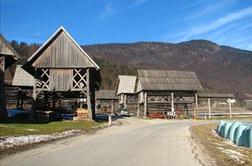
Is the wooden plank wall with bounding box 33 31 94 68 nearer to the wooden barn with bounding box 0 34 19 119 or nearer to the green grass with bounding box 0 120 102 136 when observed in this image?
the wooden barn with bounding box 0 34 19 119

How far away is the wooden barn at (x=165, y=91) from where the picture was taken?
60.4 meters

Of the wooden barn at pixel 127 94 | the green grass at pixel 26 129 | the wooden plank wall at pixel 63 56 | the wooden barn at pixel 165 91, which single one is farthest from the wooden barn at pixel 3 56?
the wooden barn at pixel 127 94

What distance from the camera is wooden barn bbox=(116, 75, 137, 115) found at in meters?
82.4

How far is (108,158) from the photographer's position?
1352 cm

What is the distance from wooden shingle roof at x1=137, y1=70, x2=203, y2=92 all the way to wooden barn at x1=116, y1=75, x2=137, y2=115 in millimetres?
18791

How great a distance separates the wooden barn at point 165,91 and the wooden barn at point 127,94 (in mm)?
18336

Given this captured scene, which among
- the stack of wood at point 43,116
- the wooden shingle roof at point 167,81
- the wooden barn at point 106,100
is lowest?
the stack of wood at point 43,116

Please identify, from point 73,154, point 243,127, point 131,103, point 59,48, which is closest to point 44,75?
point 59,48

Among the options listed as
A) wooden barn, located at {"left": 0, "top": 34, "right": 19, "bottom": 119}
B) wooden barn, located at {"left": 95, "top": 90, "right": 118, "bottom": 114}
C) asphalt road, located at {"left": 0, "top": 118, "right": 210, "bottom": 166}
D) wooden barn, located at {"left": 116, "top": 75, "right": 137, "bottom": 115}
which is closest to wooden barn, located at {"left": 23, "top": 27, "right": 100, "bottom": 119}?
wooden barn, located at {"left": 0, "top": 34, "right": 19, "bottom": 119}

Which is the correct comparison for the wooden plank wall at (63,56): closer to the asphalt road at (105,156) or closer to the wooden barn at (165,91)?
the asphalt road at (105,156)

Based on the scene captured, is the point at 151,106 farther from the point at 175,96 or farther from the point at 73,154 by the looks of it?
the point at 73,154

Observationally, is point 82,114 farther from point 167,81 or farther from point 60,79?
point 167,81

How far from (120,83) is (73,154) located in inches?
2885

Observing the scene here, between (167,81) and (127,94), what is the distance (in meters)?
24.4
